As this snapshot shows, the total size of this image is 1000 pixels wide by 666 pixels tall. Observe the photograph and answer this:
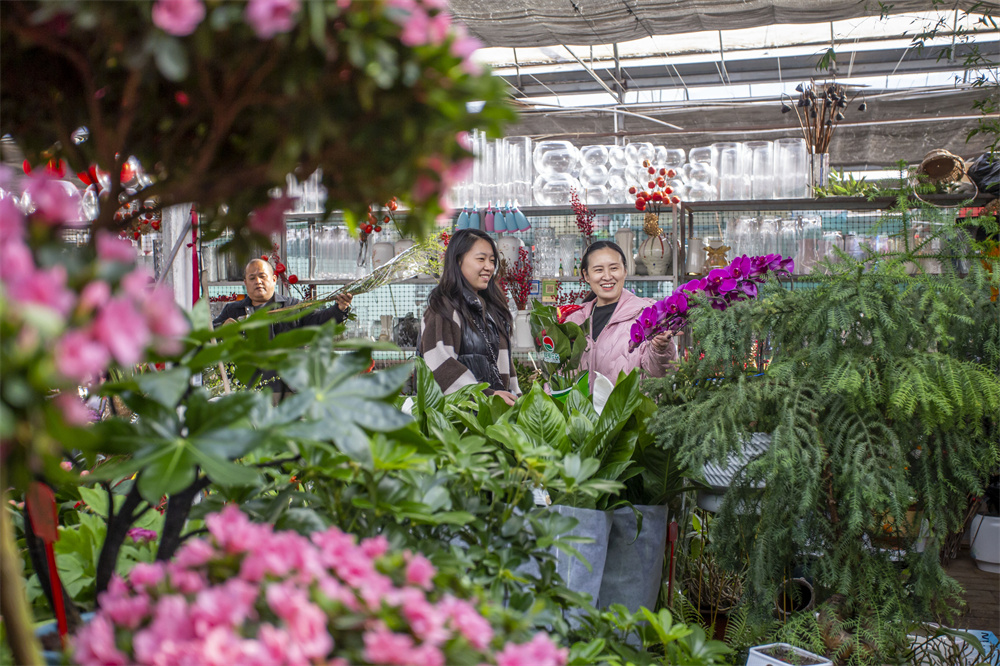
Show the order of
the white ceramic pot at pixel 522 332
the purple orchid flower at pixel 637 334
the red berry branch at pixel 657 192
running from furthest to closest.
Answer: the white ceramic pot at pixel 522 332
the red berry branch at pixel 657 192
the purple orchid flower at pixel 637 334

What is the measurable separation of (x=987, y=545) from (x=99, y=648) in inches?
159

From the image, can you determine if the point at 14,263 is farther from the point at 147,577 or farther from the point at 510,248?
the point at 510,248

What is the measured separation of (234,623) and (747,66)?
6.74 meters

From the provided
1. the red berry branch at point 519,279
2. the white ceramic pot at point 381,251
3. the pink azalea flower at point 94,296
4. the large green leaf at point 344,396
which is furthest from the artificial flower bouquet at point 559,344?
the white ceramic pot at point 381,251

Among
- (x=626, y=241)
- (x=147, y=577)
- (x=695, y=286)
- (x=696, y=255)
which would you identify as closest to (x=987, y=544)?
(x=696, y=255)

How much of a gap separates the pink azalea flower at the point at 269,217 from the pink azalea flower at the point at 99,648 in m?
0.33

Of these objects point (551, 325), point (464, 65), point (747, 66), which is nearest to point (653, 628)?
point (464, 65)

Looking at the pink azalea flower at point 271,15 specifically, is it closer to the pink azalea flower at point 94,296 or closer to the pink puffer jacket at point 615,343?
the pink azalea flower at point 94,296

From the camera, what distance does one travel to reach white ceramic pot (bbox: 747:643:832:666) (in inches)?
53.8

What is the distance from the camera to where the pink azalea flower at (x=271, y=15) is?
479 mm

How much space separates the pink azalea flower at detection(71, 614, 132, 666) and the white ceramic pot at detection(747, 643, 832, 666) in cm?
117

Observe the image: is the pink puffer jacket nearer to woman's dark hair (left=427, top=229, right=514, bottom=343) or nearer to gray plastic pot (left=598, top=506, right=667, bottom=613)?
woman's dark hair (left=427, top=229, right=514, bottom=343)

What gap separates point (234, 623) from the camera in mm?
495

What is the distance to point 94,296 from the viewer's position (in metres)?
0.41
